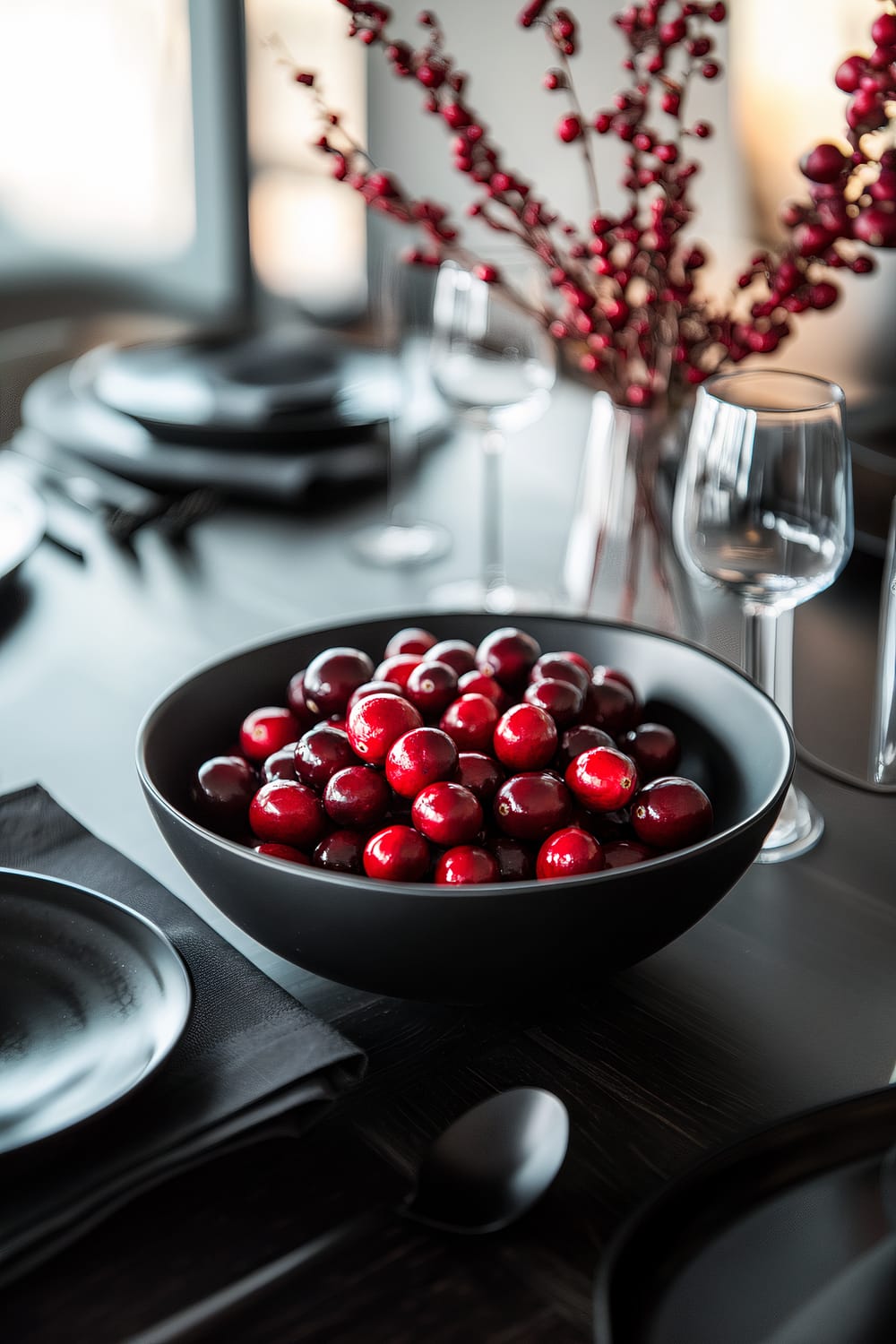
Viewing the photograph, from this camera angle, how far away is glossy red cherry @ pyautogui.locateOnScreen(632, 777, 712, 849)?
0.59m

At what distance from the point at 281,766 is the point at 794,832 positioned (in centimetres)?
30

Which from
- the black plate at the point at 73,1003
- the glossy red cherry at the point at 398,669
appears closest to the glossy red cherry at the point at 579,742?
the glossy red cherry at the point at 398,669

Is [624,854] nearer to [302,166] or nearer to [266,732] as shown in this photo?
[266,732]

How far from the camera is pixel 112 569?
1086 mm

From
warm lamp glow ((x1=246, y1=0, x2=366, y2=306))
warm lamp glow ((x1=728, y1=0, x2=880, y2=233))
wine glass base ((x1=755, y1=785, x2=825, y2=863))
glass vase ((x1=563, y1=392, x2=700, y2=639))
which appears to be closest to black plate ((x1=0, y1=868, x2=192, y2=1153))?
wine glass base ((x1=755, y1=785, x2=825, y2=863))

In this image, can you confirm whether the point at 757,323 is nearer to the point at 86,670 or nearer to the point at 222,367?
the point at 86,670

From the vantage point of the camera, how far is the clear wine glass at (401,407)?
107cm

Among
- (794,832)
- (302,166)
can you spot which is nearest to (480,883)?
(794,832)

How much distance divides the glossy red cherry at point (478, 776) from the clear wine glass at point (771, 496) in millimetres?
195

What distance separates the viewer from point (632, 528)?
2.93 feet

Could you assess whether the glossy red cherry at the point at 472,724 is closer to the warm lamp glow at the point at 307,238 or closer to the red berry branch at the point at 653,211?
the red berry branch at the point at 653,211

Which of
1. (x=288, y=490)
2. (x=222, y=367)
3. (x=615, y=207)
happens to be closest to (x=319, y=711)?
(x=288, y=490)

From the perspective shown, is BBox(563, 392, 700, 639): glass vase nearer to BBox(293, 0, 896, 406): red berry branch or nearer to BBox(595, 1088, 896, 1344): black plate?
BBox(293, 0, 896, 406): red berry branch

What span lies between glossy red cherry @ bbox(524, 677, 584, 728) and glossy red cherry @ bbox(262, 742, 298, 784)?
12 centimetres
